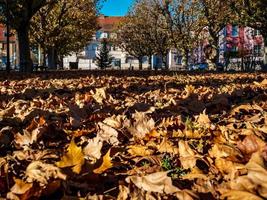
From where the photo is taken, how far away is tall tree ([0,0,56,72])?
26062 mm

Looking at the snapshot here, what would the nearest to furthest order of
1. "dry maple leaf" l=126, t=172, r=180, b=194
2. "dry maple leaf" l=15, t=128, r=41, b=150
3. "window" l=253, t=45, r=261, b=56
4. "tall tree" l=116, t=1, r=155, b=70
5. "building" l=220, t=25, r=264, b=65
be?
1. "dry maple leaf" l=126, t=172, r=180, b=194
2. "dry maple leaf" l=15, t=128, r=41, b=150
3. "tall tree" l=116, t=1, r=155, b=70
4. "window" l=253, t=45, r=261, b=56
5. "building" l=220, t=25, r=264, b=65

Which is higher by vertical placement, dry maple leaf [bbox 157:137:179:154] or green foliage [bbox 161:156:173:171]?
dry maple leaf [bbox 157:137:179:154]

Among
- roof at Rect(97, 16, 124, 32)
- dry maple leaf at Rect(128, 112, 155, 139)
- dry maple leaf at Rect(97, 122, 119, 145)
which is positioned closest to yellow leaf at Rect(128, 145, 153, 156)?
dry maple leaf at Rect(97, 122, 119, 145)

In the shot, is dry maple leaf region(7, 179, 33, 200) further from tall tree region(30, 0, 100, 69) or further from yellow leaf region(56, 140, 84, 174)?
tall tree region(30, 0, 100, 69)

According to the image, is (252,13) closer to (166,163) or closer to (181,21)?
(181,21)

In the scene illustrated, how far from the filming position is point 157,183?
1928 millimetres

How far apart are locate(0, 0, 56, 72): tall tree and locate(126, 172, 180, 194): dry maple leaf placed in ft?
79.0

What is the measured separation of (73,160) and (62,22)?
45930 mm

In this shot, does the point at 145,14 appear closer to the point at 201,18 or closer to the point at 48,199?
the point at 201,18

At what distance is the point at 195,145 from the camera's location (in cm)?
290

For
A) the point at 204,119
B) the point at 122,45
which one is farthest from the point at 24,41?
the point at 122,45

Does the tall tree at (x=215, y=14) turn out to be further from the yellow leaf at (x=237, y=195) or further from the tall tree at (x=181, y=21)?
the yellow leaf at (x=237, y=195)

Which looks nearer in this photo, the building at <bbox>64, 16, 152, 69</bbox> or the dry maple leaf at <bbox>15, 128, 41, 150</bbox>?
the dry maple leaf at <bbox>15, 128, 41, 150</bbox>

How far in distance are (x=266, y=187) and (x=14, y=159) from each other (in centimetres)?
143
